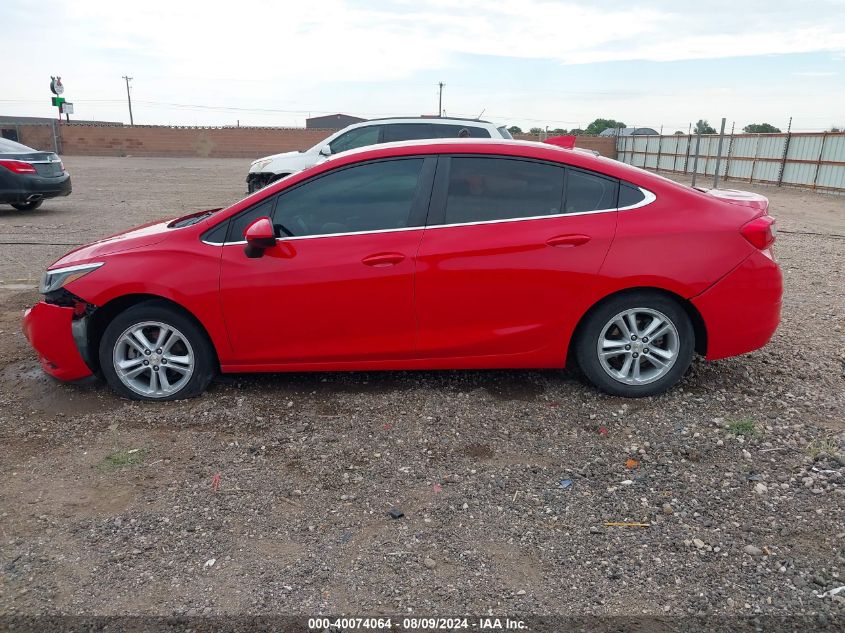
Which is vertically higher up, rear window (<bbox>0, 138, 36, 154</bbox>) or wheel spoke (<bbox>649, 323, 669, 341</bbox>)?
rear window (<bbox>0, 138, 36, 154</bbox>)

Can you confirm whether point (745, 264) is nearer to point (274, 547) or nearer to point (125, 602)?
point (274, 547)

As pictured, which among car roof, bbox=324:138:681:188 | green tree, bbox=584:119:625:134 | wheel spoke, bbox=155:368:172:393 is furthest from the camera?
green tree, bbox=584:119:625:134

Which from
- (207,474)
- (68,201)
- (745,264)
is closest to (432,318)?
(207,474)

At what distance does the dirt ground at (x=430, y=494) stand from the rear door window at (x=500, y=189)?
1202 mm

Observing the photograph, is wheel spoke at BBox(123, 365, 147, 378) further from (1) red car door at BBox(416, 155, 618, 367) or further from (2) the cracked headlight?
(1) red car door at BBox(416, 155, 618, 367)

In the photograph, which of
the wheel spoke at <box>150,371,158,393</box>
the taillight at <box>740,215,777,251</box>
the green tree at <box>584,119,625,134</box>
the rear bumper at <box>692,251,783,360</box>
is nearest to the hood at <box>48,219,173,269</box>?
the wheel spoke at <box>150,371,158,393</box>

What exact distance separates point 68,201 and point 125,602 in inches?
624

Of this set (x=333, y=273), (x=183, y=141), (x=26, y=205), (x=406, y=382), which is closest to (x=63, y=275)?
(x=333, y=273)

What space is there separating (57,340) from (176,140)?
149 feet

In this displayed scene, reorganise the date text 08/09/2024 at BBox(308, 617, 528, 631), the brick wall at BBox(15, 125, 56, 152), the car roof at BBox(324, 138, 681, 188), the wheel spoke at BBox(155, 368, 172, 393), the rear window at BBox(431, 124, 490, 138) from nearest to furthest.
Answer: the date text 08/09/2024 at BBox(308, 617, 528, 631), the car roof at BBox(324, 138, 681, 188), the wheel spoke at BBox(155, 368, 172, 393), the rear window at BBox(431, 124, 490, 138), the brick wall at BBox(15, 125, 56, 152)

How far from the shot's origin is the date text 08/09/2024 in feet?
7.79

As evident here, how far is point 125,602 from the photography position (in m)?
2.49

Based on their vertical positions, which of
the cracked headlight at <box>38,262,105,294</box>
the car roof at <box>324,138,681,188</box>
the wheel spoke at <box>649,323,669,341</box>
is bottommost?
the wheel spoke at <box>649,323,669,341</box>

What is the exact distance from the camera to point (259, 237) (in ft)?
12.7
